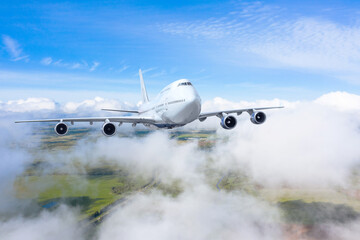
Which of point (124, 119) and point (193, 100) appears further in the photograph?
point (124, 119)

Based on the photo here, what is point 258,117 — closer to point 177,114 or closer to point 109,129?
point 177,114

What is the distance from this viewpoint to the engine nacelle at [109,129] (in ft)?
112

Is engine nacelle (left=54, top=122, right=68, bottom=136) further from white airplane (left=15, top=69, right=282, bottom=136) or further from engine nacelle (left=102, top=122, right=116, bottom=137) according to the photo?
engine nacelle (left=102, top=122, right=116, bottom=137)

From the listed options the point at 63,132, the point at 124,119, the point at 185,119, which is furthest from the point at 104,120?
the point at 185,119

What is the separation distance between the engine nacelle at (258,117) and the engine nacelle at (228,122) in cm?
336

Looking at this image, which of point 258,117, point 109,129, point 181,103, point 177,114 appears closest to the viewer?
point 181,103


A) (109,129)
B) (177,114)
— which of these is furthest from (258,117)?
(109,129)

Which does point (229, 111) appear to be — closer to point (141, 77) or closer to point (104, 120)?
point (104, 120)

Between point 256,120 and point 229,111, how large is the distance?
4763 millimetres

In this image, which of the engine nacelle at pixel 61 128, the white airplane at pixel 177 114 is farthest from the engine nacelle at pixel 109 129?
the engine nacelle at pixel 61 128

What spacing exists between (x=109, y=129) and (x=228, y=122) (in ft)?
64.5

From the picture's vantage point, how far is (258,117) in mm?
36969

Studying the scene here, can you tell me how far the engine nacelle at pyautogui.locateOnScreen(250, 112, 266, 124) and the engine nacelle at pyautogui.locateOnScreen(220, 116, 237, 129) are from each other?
3356 mm

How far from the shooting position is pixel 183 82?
31219 mm
